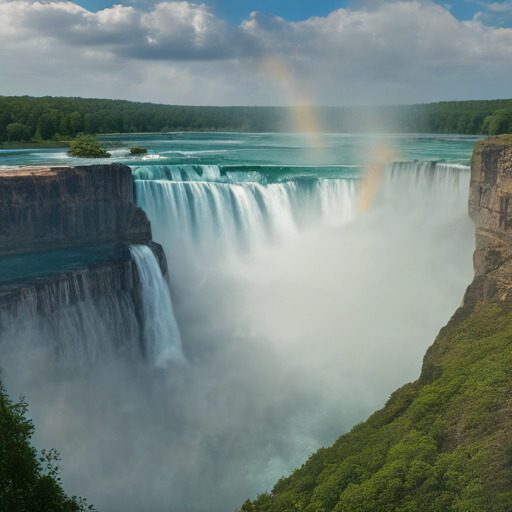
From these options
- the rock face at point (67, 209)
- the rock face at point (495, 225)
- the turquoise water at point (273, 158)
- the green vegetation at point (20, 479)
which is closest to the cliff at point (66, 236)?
the rock face at point (67, 209)

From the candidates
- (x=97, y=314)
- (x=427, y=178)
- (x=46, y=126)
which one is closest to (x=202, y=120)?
(x=46, y=126)

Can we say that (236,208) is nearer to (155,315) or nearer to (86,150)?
(155,315)

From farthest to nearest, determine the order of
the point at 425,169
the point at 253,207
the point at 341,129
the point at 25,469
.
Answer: the point at 341,129
the point at 425,169
the point at 253,207
the point at 25,469

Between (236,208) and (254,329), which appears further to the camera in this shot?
(236,208)

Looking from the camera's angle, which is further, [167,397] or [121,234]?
[121,234]

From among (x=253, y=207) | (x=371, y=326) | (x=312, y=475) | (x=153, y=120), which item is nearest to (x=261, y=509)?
(x=312, y=475)

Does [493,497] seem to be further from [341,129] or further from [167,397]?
[341,129]

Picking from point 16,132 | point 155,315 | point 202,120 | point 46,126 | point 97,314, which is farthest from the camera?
point 202,120
